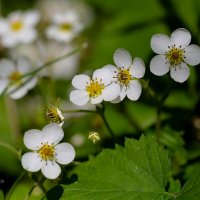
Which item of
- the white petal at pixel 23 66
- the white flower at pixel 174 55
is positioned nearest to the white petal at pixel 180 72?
the white flower at pixel 174 55

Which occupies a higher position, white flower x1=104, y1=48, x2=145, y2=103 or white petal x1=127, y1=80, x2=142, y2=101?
white flower x1=104, y1=48, x2=145, y2=103

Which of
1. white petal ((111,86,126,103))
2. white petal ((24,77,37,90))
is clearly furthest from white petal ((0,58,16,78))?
white petal ((111,86,126,103))

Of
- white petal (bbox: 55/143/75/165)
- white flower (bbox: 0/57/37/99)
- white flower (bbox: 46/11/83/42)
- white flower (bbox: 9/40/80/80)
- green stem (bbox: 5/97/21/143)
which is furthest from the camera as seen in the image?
white flower (bbox: 9/40/80/80)

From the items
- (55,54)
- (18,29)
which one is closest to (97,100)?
(18,29)

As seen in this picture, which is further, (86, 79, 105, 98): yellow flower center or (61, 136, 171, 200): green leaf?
(86, 79, 105, 98): yellow flower center

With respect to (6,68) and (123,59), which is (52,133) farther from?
(6,68)

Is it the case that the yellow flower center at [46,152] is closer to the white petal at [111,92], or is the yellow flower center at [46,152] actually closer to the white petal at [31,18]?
the white petal at [111,92]

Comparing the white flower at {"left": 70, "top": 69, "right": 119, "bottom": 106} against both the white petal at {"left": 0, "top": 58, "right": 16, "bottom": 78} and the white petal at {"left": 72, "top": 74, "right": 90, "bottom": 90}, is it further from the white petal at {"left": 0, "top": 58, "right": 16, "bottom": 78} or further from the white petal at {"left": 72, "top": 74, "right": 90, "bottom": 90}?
the white petal at {"left": 0, "top": 58, "right": 16, "bottom": 78}
